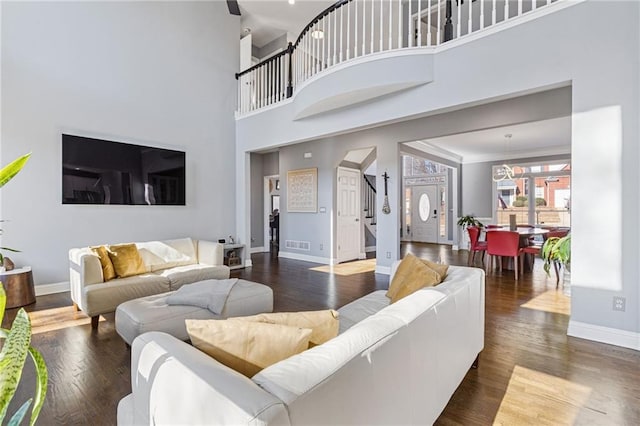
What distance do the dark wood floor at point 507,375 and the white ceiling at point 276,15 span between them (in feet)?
19.3

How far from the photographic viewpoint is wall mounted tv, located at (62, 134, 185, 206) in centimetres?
461

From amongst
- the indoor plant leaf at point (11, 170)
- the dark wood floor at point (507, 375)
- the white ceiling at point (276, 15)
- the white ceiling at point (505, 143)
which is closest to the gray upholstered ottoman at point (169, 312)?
the dark wood floor at point (507, 375)

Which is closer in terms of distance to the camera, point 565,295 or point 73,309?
point 73,309

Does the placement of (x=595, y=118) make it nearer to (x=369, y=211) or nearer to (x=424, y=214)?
(x=369, y=211)

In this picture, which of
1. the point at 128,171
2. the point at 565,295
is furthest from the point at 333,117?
the point at 565,295

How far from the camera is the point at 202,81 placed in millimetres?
6062

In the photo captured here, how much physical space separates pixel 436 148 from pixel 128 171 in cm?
640

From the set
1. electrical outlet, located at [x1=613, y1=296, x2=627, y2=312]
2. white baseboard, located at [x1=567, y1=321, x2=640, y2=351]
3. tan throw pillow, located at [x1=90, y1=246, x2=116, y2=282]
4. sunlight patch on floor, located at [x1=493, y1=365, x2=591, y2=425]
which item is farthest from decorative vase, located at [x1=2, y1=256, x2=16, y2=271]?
electrical outlet, located at [x1=613, y1=296, x2=627, y2=312]

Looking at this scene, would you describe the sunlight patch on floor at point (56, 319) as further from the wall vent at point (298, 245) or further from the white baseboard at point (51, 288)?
the wall vent at point (298, 245)

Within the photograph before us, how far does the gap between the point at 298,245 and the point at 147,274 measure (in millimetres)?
3807

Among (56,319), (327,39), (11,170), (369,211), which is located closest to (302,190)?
(369,211)

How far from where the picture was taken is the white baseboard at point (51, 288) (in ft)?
14.3

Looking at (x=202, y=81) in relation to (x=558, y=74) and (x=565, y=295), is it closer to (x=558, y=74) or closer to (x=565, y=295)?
(x=558, y=74)

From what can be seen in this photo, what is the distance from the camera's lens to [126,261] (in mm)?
3697
